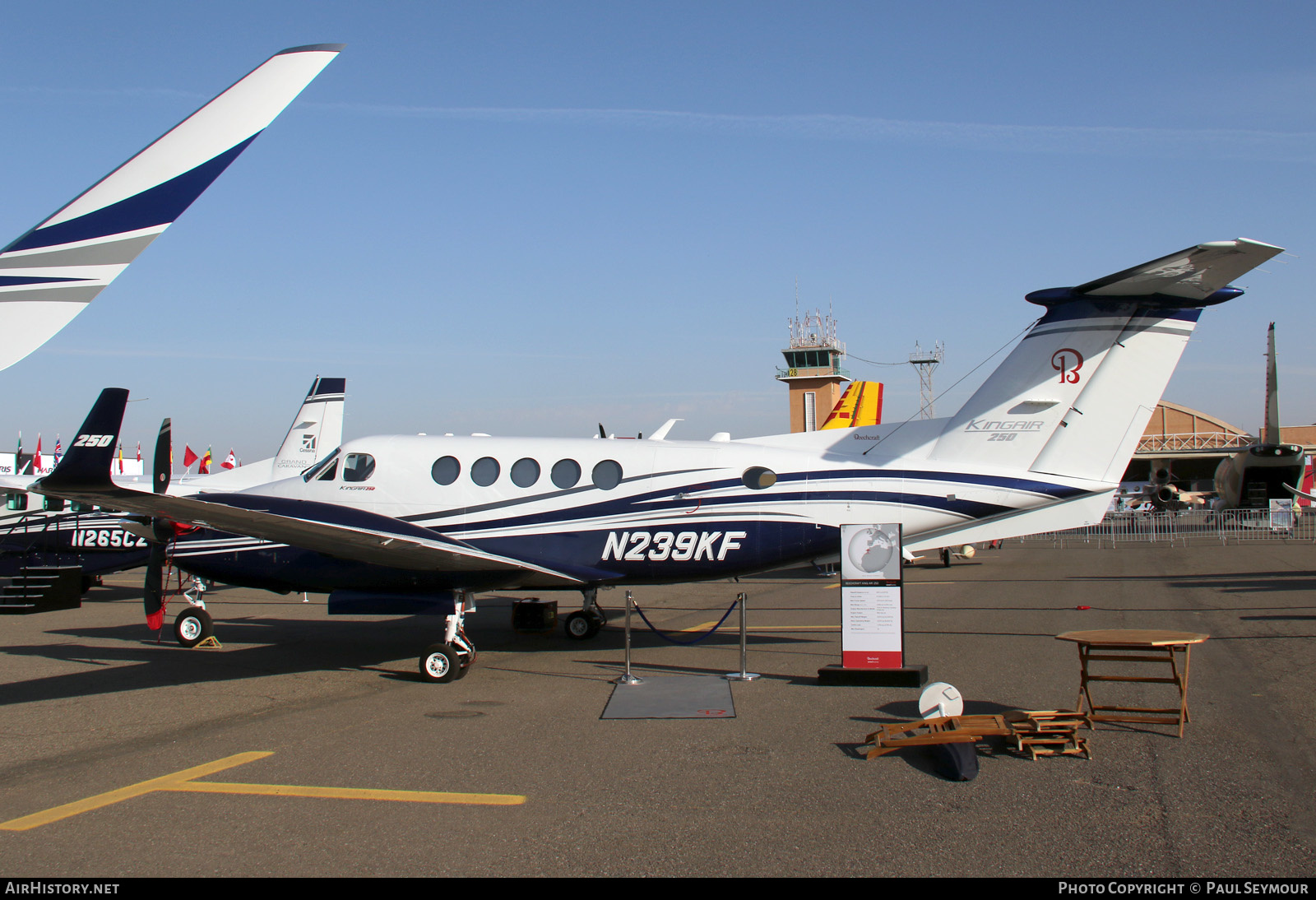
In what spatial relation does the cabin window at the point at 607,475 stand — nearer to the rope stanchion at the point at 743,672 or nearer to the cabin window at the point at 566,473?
the cabin window at the point at 566,473

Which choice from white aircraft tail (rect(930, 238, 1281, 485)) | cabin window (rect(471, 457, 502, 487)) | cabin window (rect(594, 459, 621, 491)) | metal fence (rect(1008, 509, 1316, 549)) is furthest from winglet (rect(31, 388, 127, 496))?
metal fence (rect(1008, 509, 1316, 549))

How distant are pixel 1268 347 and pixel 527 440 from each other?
12.1 metres

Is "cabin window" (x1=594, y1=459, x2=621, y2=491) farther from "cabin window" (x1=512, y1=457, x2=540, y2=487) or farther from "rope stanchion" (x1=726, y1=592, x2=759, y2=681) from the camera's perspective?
"rope stanchion" (x1=726, y1=592, x2=759, y2=681)

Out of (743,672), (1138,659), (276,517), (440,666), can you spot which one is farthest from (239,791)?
(1138,659)

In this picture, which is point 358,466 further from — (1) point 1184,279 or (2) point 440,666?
(1) point 1184,279

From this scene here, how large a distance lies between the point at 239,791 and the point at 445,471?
18.8 ft

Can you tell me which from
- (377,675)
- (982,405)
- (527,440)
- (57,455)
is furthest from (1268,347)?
(57,455)

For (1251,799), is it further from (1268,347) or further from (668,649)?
(1268,347)

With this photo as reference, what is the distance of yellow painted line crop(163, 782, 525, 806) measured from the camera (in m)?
5.70

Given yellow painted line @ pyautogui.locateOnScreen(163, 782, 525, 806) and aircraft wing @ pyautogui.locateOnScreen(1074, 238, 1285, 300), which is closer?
yellow painted line @ pyautogui.locateOnScreen(163, 782, 525, 806)

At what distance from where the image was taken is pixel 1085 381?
1005 centimetres

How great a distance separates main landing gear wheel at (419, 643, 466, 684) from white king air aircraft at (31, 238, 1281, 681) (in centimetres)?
3

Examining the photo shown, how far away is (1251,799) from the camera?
17.8 ft

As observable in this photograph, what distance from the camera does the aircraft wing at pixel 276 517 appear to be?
573cm
